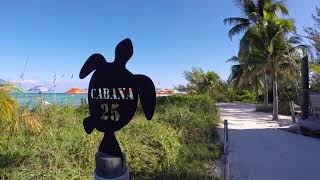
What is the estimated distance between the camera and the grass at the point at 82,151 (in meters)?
5.71

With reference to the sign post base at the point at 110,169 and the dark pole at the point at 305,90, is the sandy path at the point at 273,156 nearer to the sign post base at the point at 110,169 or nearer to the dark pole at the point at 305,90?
the dark pole at the point at 305,90

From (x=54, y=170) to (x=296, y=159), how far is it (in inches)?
245

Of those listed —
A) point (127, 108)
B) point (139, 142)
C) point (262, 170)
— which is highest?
point (127, 108)

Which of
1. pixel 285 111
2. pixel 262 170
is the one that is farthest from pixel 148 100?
pixel 285 111

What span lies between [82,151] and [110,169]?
2.69m

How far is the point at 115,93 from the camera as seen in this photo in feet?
12.7

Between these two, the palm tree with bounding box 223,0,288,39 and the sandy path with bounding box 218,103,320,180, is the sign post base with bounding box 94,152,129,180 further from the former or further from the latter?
the palm tree with bounding box 223,0,288,39

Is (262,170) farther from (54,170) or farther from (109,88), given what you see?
(109,88)

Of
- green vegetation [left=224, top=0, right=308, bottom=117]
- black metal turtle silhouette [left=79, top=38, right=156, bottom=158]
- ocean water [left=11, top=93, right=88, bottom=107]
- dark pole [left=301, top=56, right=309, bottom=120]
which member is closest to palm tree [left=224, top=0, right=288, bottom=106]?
green vegetation [left=224, top=0, right=308, bottom=117]

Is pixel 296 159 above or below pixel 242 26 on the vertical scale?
below

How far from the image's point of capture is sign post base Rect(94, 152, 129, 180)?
12.4 feet

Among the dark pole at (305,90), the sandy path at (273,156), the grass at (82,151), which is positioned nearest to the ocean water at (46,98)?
the grass at (82,151)

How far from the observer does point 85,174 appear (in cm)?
588

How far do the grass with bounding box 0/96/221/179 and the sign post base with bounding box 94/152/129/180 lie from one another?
1853 millimetres
